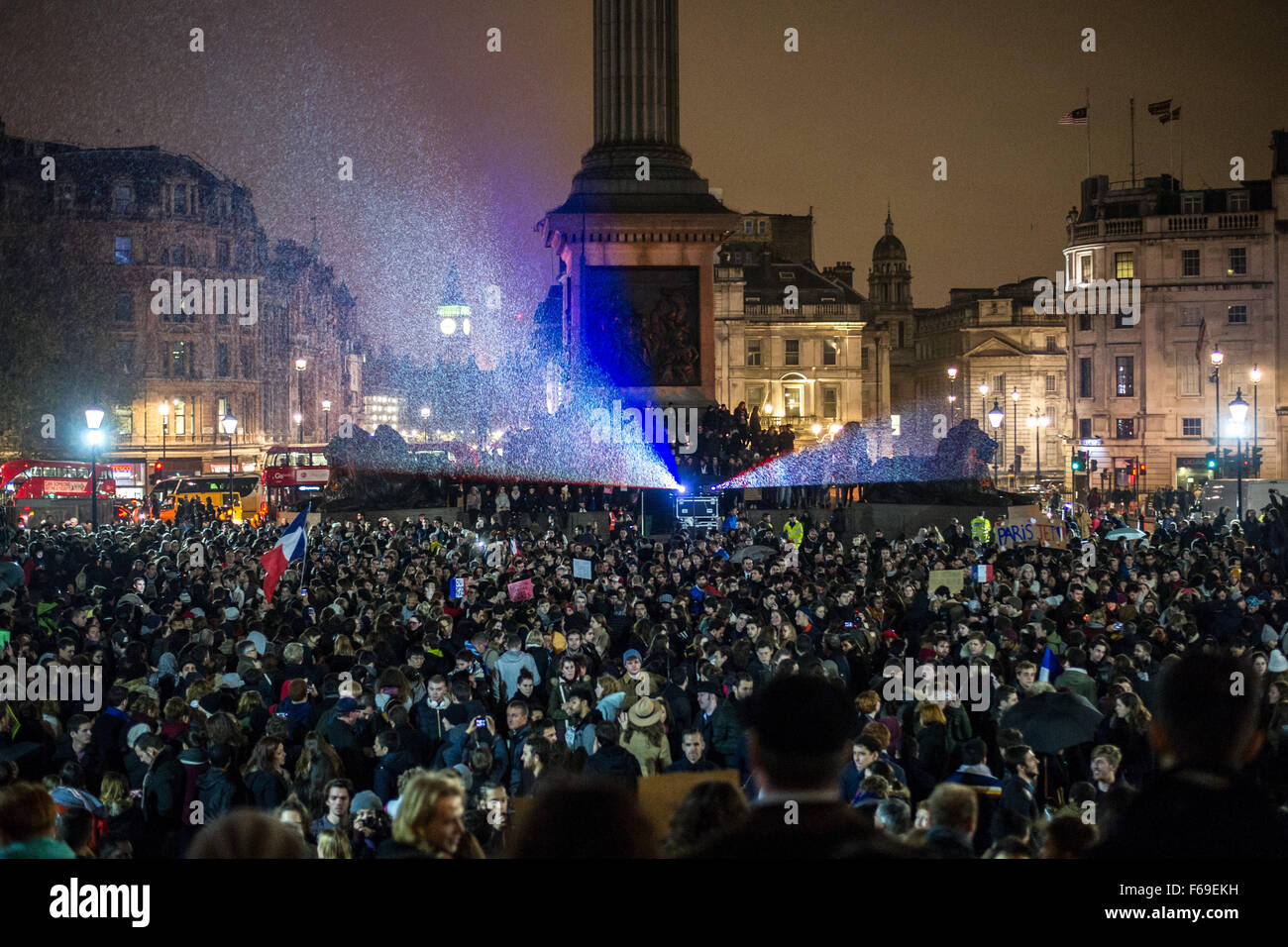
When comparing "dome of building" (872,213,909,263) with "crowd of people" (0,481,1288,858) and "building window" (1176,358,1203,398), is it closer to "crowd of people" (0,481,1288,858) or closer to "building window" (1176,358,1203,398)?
"building window" (1176,358,1203,398)

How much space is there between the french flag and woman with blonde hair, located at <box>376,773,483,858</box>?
43.0ft

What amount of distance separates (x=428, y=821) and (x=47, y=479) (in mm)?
47882

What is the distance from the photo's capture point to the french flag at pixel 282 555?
61.6 feet

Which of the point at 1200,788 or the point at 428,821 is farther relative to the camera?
the point at 428,821

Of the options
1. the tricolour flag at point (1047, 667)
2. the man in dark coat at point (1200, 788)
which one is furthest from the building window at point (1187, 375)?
the man in dark coat at point (1200, 788)

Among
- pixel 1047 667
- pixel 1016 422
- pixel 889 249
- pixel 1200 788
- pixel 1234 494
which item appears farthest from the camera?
pixel 889 249

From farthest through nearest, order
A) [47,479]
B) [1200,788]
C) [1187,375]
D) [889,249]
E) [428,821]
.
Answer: [889,249], [1187,375], [47,479], [428,821], [1200,788]

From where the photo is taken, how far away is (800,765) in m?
4.79

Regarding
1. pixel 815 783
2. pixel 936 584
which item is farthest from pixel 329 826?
pixel 936 584

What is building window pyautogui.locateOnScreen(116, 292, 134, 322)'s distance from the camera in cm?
8826

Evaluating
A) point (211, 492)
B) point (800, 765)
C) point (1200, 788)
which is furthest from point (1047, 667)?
point (211, 492)

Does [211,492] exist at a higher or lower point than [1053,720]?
higher

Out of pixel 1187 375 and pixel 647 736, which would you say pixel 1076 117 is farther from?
pixel 647 736

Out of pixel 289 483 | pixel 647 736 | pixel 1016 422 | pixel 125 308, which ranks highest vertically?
pixel 125 308
